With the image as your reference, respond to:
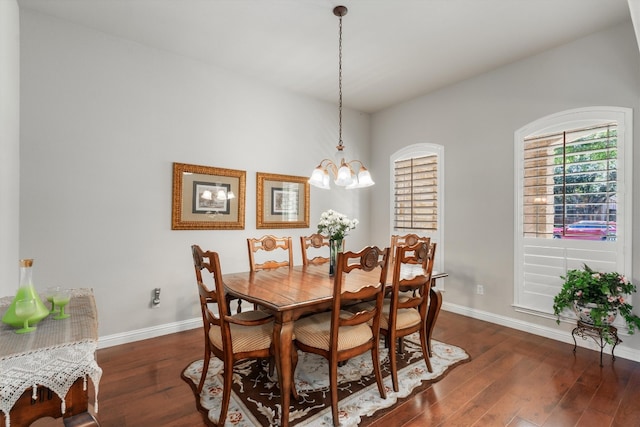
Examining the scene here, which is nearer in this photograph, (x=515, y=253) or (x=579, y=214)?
(x=579, y=214)

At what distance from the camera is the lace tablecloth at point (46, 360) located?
0.95 m

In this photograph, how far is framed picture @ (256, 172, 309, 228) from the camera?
4105 mm

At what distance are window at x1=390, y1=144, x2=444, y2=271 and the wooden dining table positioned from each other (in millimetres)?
1805

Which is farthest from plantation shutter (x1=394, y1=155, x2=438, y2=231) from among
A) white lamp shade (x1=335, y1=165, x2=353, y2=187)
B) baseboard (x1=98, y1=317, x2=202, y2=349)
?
baseboard (x1=98, y1=317, x2=202, y2=349)

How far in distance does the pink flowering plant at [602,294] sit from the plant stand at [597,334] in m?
0.05

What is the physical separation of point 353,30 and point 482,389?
3226 millimetres

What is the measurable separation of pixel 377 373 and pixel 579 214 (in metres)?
2.61

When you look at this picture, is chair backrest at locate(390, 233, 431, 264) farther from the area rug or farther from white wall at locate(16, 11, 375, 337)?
white wall at locate(16, 11, 375, 337)

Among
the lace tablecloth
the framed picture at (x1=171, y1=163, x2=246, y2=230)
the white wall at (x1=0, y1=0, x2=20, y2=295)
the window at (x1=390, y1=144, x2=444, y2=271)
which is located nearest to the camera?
the lace tablecloth

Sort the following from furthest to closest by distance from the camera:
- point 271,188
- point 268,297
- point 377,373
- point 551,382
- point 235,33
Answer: point 271,188 → point 235,33 → point 551,382 → point 377,373 → point 268,297

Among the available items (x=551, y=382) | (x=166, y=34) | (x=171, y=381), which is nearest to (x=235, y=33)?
(x=166, y=34)

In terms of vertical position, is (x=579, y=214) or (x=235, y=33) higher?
(x=235, y=33)

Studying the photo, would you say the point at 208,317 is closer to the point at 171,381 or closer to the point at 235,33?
the point at 171,381

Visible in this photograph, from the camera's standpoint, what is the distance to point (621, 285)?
2.72 metres
